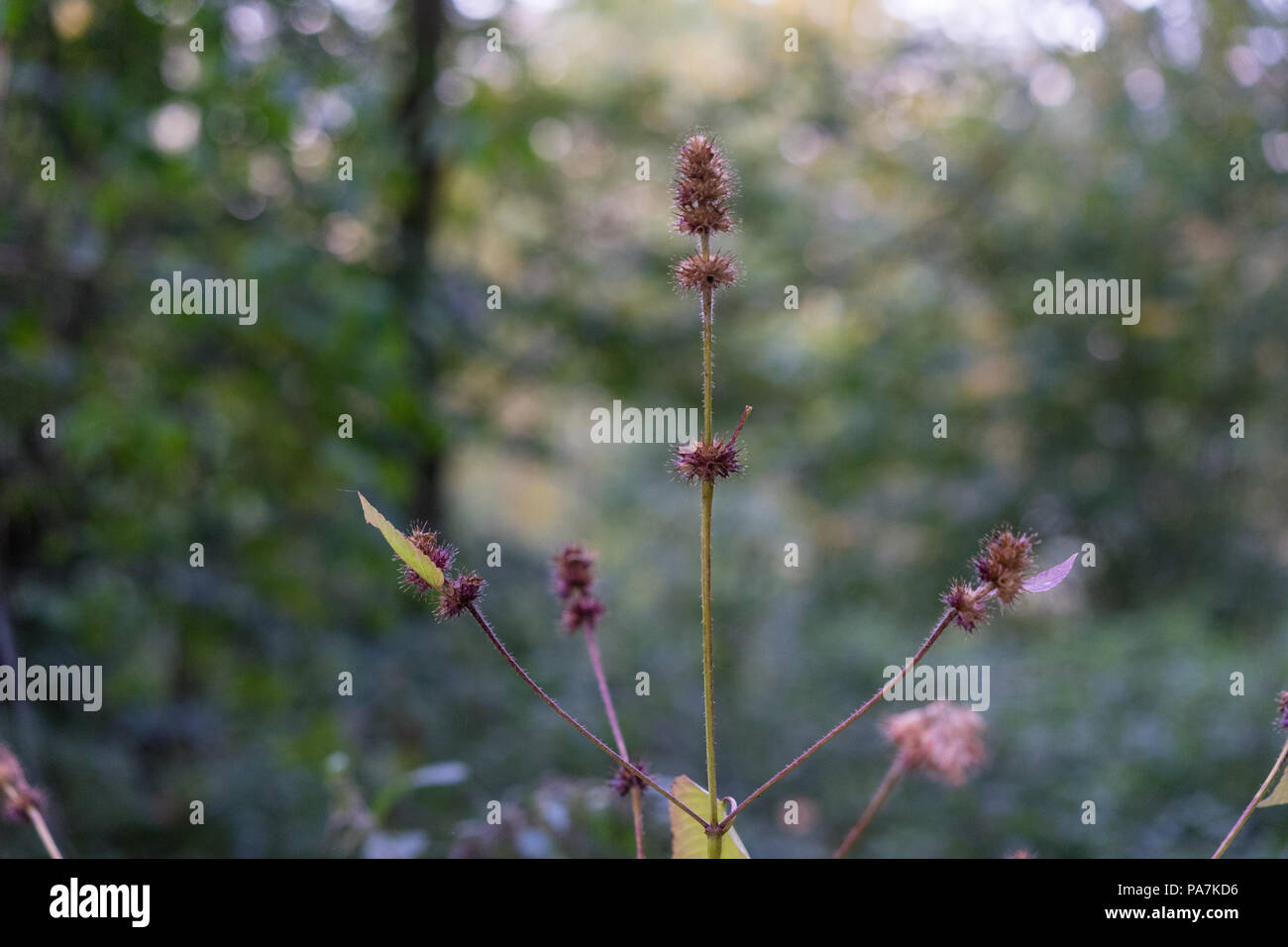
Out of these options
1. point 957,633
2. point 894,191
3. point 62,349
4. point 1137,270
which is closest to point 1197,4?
point 1137,270

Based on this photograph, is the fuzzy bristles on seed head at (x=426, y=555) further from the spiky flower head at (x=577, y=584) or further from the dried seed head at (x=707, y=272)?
the dried seed head at (x=707, y=272)

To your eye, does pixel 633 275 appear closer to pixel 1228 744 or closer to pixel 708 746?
pixel 1228 744

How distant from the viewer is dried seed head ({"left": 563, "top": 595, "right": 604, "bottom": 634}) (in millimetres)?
1120

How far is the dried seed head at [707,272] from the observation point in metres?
0.97

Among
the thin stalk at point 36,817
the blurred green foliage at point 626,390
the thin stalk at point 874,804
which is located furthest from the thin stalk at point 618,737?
the blurred green foliage at point 626,390

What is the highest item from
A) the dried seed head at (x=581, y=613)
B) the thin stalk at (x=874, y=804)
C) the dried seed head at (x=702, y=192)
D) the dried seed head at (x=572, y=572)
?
the dried seed head at (x=702, y=192)

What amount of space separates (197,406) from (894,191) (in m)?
6.15

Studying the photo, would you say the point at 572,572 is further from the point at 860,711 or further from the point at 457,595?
the point at 860,711

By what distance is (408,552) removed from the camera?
2.90 feet

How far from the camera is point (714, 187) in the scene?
3.15ft

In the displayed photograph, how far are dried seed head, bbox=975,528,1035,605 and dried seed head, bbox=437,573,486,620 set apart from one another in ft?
1.45

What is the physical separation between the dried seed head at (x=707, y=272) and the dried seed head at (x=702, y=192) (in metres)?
0.03

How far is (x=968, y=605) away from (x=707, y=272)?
15.0 inches

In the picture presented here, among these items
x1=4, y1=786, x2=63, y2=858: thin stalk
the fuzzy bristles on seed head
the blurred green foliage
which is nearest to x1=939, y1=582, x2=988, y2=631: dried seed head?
the fuzzy bristles on seed head
